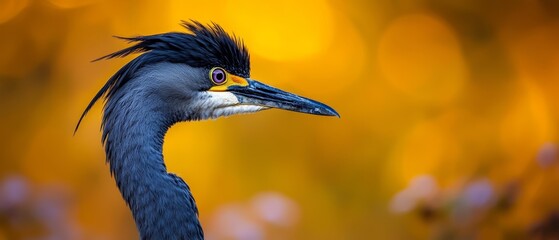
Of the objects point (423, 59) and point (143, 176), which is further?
point (423, 59)

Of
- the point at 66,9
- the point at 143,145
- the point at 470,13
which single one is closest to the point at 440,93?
the point at 470,13

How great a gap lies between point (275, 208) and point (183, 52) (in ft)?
4.45

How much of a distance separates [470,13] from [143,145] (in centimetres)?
184

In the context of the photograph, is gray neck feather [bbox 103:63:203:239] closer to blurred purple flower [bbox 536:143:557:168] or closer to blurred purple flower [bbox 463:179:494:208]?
blurred purple flower [bbox 463:179:494:208]

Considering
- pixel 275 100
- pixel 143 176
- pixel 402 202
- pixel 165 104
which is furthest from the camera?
pixel 402 202

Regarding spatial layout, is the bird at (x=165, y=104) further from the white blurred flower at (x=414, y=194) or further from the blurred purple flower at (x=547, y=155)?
the blurred purple flower at (x=547, y=155)

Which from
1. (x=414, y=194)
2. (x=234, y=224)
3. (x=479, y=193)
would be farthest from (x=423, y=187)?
(x=234, y=224)

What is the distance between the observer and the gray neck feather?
1655 millimetres

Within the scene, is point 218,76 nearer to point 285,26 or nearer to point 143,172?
point 143,172

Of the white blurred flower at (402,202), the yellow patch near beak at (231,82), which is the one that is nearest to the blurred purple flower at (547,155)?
the white blurred flower at (402,202)

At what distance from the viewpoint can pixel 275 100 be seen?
187 cm

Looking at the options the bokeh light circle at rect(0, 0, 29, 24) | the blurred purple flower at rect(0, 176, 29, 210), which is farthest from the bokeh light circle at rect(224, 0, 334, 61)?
the blurred purple flower at rect(0, 176, 29, 210)

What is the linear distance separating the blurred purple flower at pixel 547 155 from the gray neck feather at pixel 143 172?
192 cm

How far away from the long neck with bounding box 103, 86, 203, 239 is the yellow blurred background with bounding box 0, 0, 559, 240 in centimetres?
120
